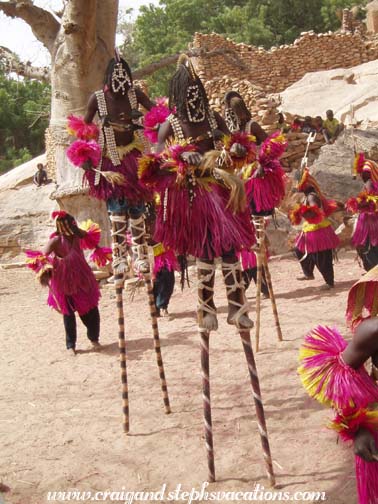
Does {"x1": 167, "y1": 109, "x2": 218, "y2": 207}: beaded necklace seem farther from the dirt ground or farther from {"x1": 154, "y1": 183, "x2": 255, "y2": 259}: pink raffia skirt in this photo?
the dirt ground

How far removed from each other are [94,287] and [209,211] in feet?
10.9

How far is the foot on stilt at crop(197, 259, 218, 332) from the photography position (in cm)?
355

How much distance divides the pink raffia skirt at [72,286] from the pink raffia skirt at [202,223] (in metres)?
2.99

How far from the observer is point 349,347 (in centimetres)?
242

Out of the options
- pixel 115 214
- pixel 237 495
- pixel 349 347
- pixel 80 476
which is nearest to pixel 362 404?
pixel 349 347

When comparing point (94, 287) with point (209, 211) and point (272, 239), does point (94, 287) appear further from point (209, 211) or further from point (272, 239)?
point (272, 239)

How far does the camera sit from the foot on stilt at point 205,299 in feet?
11.6

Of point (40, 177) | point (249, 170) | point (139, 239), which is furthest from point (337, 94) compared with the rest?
point (139, 239)

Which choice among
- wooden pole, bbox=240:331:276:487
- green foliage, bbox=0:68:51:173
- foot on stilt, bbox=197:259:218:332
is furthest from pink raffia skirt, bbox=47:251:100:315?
green foliage, bbox=0:68:51:173

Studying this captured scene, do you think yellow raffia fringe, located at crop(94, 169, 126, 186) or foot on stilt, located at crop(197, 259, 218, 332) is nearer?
foot on stilt, located at crop(197, 259, 218, 332)

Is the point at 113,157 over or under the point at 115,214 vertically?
over

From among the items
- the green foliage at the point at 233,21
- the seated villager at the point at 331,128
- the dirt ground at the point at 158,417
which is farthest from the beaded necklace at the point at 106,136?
the green foliage at the point at 233,21

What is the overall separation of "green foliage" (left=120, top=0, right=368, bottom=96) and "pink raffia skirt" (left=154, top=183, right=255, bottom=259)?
1128 inches

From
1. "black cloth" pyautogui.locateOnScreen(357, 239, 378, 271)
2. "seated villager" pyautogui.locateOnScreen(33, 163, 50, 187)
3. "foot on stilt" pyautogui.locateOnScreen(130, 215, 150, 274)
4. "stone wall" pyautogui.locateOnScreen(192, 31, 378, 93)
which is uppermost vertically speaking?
"stone wall" pyautogui.locateOnScreen(192, 31, 378, 93)
